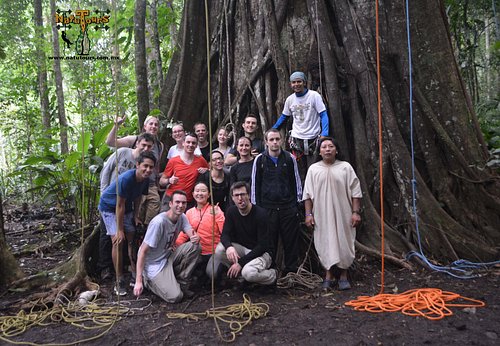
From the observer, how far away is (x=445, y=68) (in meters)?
5.09

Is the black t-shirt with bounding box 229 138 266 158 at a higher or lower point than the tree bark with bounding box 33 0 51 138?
lower

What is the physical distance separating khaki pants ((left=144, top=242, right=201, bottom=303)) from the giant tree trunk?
1938 millimetres

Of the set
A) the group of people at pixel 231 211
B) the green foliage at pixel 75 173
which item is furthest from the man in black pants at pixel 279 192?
the green foliage at pixel 75 173

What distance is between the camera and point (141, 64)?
568 centimetres

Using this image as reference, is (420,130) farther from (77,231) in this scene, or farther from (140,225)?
(77,231)

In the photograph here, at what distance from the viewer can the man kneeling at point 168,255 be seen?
370 centimetres

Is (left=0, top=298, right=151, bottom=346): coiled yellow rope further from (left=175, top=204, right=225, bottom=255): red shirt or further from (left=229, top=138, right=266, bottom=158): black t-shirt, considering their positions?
(left=229, top=138, right=266, bottom=158): black t-shirt

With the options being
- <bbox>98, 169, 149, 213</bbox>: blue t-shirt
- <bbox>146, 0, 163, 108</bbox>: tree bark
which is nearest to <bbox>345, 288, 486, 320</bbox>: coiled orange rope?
<bbox>98, 169, 149, 213</bbox>: blue t-shirt

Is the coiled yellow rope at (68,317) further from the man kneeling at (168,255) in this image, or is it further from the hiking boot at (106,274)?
the hiking boot at (106,274)

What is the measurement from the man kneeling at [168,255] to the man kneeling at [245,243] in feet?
0.78

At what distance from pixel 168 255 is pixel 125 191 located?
2.37 ft

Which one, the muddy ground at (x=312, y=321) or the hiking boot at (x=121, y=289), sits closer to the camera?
the muddy ground at (x=312, y=321)

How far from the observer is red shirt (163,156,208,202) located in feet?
14.8

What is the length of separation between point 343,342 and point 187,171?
2.49 metres
